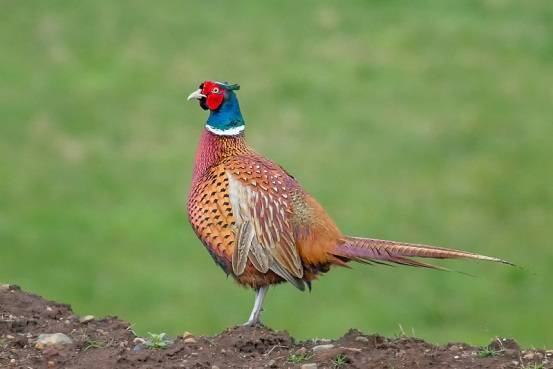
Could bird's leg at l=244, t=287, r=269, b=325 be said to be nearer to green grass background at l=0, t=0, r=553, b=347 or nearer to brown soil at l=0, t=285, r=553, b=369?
brown soil at l=0, t=285, r=553, b=369

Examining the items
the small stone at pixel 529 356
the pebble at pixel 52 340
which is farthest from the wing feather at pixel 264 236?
the small stone at pixel 529 356

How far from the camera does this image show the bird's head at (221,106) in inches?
296

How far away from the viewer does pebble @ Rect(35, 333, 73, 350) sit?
21.0 ft

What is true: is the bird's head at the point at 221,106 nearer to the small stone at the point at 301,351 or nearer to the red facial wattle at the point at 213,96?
the red facial wattle at the point at 213,96

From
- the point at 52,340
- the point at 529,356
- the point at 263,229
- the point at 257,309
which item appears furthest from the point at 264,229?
the point at 529,356

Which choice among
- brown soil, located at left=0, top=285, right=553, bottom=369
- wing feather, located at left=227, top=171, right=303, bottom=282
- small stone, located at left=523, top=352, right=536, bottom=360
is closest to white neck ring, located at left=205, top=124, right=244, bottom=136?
wing feather, located at left=227, top=171, right=303, bottom=282

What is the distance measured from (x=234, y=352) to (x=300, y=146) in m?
10.6

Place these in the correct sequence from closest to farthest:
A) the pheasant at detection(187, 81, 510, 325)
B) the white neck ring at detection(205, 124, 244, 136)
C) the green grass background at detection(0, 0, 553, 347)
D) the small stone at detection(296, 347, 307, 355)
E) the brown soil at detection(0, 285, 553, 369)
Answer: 1. the brown soil at detection(0, 285, 553, 369)
2. the small stone at detection(296, 347, 307, 355)
3. the pheasant at detection(187, 81, 510, 325)
4. the white neck ring at detection(205, 124, 244, 136)
5. the green grass background at detection(0, 0, 553, 347)

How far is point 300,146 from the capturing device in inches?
665

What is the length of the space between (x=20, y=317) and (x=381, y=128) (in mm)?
11187

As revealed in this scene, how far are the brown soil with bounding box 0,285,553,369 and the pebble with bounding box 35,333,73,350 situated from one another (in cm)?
3

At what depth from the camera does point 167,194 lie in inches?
634

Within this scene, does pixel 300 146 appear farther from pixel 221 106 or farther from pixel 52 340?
pixel 52 340

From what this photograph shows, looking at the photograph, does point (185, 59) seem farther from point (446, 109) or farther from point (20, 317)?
point (20, 317)
